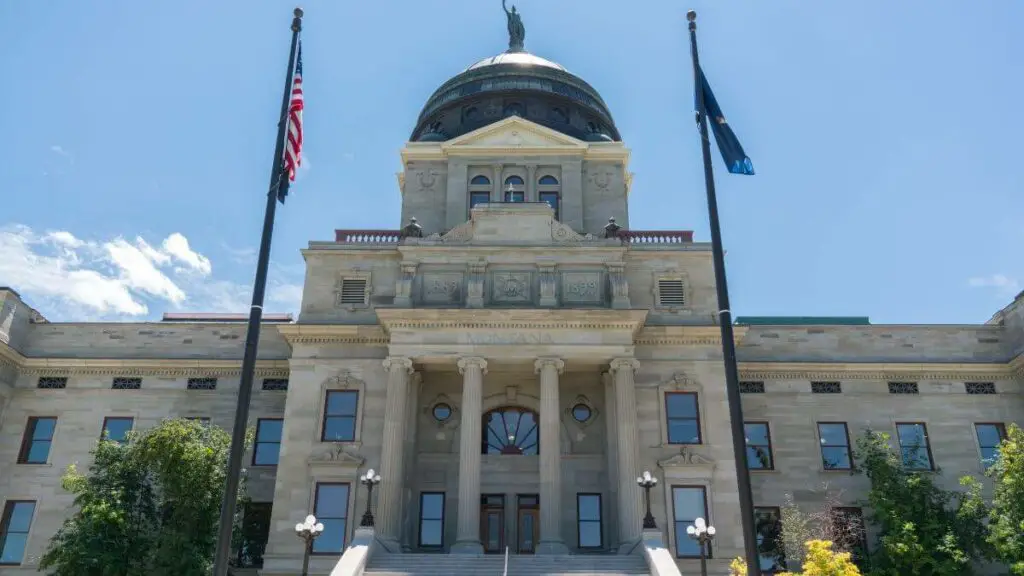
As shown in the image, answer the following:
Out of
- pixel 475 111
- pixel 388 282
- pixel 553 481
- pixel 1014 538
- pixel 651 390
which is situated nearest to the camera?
pixel 1014 538

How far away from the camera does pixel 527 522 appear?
33750 millimetres

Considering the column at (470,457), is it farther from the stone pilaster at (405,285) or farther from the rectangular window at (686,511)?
the rectangular window at (686,511)

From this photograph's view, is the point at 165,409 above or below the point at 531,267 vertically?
below

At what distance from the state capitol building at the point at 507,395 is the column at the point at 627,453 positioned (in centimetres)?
9

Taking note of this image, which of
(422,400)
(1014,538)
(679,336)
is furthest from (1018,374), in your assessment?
(422,400)

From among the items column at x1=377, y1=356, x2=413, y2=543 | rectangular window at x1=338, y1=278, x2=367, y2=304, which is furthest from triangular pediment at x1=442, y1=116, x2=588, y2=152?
column at x1=377, y1=356, x2=413, y2=543

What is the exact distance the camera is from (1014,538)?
93.0 ft

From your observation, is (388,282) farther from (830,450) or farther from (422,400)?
(830,450)

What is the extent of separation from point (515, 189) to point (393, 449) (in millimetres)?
17031

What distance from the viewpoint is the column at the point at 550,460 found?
98.3 feet

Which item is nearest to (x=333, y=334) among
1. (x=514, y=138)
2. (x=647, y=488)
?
(x=647, y=488)

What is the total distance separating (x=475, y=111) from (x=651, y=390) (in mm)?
20980

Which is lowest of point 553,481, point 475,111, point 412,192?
point 553,481

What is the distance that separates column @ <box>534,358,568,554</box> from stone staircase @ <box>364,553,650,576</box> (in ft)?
4.28
